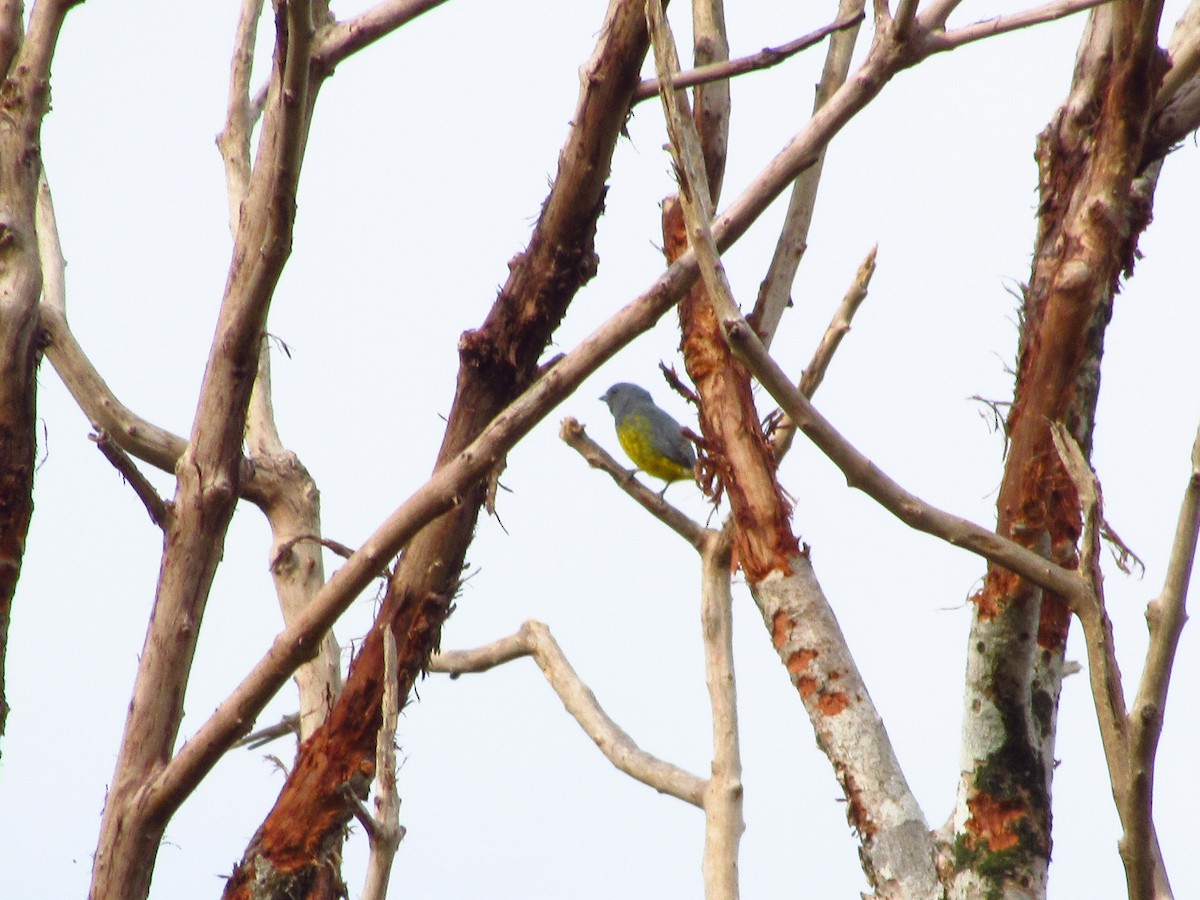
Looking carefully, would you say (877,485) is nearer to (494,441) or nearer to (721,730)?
(494,441)

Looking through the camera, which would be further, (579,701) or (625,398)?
(625,398)

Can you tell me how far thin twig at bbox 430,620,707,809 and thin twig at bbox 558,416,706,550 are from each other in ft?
2.49

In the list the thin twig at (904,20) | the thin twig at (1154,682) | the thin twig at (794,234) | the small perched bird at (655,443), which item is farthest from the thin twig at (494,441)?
the small perched bird at (655,443)

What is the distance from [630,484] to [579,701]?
36.1 inches

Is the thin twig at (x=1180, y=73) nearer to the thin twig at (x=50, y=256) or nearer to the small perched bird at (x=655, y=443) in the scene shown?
the thin twig at (x=50, y=256)

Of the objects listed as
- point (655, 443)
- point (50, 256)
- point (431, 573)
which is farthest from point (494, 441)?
point (655, 443)

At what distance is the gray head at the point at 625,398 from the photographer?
976cm

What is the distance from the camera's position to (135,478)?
9.94 feet

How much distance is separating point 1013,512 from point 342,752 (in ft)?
6.30

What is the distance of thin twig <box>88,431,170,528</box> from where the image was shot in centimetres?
296

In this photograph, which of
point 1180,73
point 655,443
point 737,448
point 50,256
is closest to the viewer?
point 1180,73

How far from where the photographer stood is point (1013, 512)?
350cm

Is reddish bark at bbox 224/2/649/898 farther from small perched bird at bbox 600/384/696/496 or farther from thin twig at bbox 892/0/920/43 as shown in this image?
small perched bird at bbox 600/384/696/496

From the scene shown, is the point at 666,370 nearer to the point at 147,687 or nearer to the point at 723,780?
the point at 723,780
